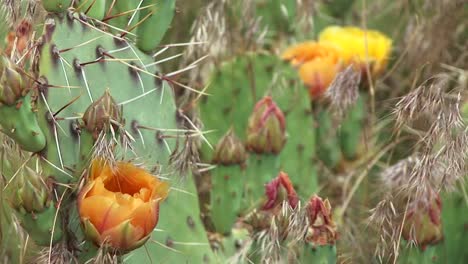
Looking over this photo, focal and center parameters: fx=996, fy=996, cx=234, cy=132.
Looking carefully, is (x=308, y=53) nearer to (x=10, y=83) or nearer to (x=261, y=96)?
(x=261, y=96)

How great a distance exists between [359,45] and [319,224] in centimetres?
104

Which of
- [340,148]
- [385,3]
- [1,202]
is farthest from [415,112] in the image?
[385,3]

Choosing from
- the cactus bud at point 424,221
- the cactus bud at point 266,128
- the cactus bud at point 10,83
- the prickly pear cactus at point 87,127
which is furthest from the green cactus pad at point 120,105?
the cactus bud at point 424,221

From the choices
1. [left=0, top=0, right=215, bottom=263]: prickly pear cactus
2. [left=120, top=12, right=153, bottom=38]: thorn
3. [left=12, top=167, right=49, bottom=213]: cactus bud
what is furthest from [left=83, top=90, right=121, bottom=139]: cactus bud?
[left=120, top=12, right=153, bottom=38]: thorn

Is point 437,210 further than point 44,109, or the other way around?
point 437,210

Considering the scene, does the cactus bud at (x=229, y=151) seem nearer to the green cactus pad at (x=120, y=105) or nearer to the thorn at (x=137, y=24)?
the green cactus pad at (x=120, y=105)

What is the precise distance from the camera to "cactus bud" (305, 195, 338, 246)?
4.75ft

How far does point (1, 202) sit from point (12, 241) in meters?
0.13

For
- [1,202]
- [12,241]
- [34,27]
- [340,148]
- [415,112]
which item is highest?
[34,27]

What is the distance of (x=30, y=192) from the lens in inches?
52.6

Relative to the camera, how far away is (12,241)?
1771 mm

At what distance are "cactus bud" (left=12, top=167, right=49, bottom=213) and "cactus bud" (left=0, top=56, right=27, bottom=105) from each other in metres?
0.10

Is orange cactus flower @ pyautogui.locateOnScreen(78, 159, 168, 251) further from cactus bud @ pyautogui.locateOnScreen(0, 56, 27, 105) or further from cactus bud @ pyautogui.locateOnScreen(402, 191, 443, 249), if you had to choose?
cactus bud @ pyautogui.locateOnScreen(402, 191, 443, 249)

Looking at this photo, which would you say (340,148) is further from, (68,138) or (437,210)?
(68,138)
